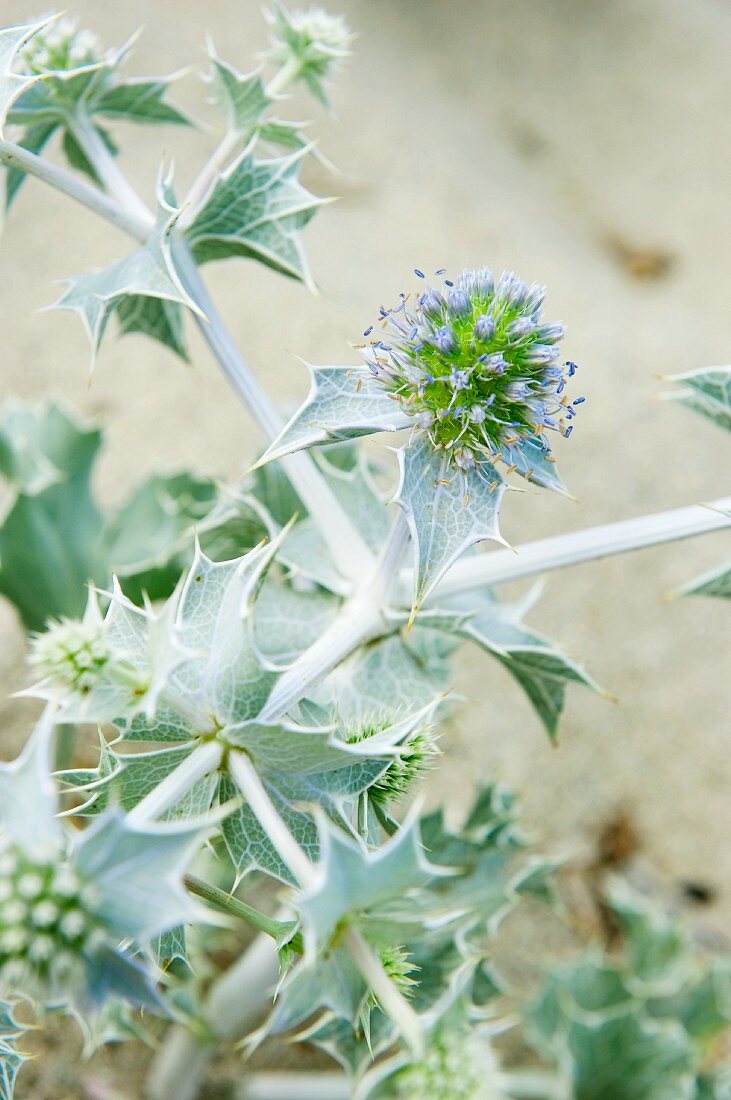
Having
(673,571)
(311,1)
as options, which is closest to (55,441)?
(673,571)

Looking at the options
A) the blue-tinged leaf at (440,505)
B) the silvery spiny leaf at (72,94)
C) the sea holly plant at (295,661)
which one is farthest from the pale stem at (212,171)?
the blue-tinged leaf at (440,505)

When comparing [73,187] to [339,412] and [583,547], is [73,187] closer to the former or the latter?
[339,412]

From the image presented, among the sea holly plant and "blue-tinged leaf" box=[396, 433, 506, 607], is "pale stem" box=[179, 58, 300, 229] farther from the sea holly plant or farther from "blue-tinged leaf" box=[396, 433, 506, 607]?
"blue-tinged leaf" box=[396, 433, 506, 607]

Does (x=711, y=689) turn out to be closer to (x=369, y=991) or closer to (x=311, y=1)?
(x=369, y=991)

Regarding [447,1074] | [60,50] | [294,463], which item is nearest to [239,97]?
[60,50]

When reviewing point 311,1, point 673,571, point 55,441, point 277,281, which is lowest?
point 673,571
